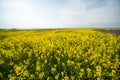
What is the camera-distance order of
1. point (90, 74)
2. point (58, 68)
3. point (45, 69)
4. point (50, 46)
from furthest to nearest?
point (50, 46) → point (58, 68) → point (45, 69) → point (90, 74)

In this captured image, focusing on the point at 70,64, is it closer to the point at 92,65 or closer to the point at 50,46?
the point at 92,65

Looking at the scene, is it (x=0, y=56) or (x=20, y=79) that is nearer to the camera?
(x=20, y=79)

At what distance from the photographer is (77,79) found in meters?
7.75

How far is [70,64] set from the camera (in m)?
8.45

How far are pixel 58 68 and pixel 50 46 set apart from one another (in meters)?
3.63

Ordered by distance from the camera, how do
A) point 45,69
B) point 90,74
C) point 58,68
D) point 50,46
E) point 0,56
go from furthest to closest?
1. point 50,46
2. point 0,56
3. point 58,68
4. point 45,69
5. point 90,74

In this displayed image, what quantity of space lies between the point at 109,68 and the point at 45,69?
2777 mm

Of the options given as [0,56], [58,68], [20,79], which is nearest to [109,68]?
[58,68]

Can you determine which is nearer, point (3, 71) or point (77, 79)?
point (77, 79)

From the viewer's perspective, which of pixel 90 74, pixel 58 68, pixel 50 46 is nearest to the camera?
pixel 90 74

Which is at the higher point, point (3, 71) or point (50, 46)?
point (50, 46)

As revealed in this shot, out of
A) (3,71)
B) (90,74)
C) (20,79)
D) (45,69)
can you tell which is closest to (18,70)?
(20,79)

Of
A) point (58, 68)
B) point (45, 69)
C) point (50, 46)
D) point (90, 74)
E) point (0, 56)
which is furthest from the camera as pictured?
point (50, 46)

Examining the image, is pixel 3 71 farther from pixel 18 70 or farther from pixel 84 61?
pixel 84 61
